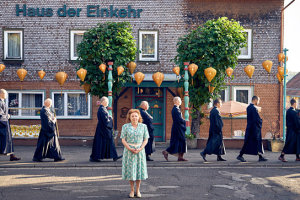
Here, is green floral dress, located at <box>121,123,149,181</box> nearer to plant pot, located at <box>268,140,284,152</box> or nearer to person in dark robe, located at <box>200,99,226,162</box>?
person in dark robe, located at <box>200,99,226,162</box>

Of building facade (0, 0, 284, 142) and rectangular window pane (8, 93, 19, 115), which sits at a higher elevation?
building facade (0, 0, 284, 142)

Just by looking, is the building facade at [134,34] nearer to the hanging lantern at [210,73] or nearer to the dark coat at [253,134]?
the hanging lantern at [210,73]

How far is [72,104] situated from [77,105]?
28 centimetres

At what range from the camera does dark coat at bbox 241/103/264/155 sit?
11930 millimetres

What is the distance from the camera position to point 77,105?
2052cm

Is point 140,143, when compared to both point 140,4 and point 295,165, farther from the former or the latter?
point 140,4

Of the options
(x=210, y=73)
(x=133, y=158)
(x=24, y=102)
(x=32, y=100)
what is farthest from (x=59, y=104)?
(x=133, y=158)

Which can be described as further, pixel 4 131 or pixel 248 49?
pixel 248 49

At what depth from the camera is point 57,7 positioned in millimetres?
20219

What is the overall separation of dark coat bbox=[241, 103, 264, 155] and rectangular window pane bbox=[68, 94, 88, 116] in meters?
10.7

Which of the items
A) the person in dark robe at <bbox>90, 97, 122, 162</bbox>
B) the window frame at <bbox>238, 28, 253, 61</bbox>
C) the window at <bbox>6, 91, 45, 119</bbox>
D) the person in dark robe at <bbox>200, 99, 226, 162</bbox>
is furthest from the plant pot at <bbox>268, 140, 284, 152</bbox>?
the window at <bbox>6, 91, 45, 119</bbox>

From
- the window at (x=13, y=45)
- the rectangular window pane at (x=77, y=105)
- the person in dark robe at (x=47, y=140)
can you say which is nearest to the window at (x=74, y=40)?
the rectangular window pane at (x=77, y=105)

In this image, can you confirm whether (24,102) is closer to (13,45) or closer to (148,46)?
(13,45)

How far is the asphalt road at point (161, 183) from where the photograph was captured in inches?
301
